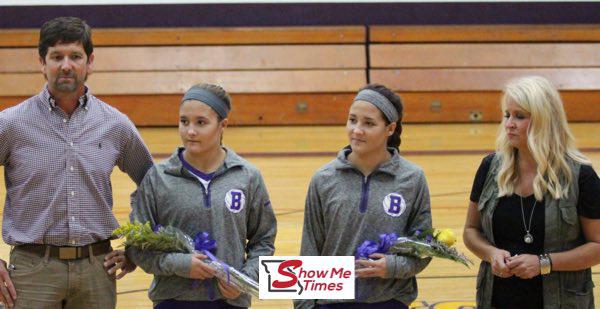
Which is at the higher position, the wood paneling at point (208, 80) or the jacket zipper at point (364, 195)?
the wood paneling at point (208, 80)

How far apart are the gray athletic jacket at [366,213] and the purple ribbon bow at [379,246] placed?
5cm

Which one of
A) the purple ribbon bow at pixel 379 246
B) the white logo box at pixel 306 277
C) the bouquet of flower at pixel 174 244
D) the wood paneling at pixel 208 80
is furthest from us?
the wood paneling at pixel 208 80

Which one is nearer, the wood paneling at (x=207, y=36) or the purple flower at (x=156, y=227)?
the purple flower at (x=156, y=227)

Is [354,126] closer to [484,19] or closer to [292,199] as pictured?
[292,199]

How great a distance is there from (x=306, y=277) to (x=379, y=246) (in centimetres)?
43

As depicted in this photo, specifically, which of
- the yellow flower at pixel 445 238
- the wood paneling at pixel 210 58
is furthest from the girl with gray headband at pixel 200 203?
the wood paneling at pixel 210 58

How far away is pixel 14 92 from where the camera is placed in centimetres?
1058

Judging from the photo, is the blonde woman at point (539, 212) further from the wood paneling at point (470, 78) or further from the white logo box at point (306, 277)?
the wood paneling at point (470, 78)

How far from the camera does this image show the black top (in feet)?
10.2

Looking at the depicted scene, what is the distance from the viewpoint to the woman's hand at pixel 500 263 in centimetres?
304

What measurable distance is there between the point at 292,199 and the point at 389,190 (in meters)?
4.28

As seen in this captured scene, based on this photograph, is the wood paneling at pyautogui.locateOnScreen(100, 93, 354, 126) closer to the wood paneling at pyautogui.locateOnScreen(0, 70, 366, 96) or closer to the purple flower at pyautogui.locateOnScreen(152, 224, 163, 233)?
the wood paneling at pyautogui.locateOnScreen(0, 70, 366, 96)

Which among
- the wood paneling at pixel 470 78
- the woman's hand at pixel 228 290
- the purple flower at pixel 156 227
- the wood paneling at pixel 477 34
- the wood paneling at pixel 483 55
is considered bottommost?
the woman's hand at pixel 228 290

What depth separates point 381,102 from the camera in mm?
3283
